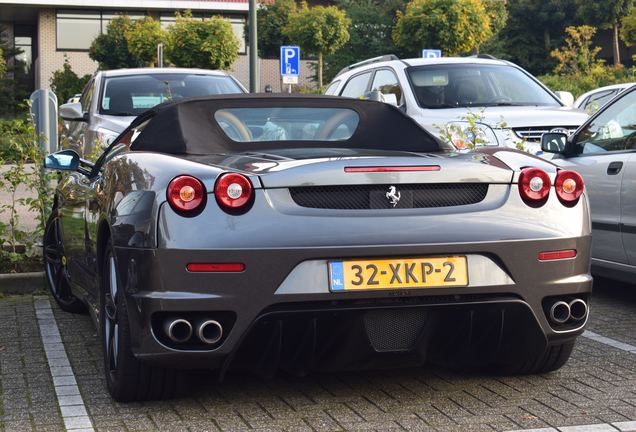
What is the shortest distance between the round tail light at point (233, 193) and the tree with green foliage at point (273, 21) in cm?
5881

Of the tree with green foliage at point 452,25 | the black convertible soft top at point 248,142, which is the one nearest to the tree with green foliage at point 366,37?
the tree with green foliage at point 452,25

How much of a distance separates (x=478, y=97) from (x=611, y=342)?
6.00 m

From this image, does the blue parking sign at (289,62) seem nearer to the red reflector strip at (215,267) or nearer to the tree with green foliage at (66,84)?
the red reflector strip at (215,267)

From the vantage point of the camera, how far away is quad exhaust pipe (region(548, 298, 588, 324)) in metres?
4.88

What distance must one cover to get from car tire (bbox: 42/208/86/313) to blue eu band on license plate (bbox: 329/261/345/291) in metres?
3.02

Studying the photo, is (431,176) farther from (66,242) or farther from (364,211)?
(66,242)

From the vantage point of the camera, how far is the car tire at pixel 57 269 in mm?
7414

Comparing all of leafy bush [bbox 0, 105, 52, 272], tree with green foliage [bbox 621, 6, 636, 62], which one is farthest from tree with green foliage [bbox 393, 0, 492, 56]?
leafy bush [bbox 0, 105, 52, 272]

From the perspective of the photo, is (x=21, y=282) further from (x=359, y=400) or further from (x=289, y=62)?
(x=289, y=62)

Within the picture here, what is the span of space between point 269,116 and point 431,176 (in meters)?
1.29

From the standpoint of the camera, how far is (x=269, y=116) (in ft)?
19.0

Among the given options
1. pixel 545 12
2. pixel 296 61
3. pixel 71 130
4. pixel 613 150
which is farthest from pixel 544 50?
pixel 613 150

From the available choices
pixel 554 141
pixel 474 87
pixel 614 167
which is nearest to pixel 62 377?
pixel 614 167

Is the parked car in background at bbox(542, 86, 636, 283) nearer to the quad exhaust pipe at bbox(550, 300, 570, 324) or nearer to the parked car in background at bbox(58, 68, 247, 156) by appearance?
the quad exhaust pipe at bbox(550, 300, 570, 324)
